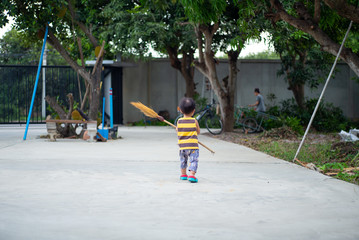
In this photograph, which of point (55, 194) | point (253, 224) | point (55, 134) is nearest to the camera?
point (253, 224)

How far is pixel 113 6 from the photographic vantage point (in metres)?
17.7

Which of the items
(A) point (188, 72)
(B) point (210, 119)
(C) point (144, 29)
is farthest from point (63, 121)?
(A) point (188, 72)

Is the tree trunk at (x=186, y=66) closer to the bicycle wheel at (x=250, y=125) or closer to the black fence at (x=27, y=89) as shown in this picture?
the black fence at (x=27, y=89)

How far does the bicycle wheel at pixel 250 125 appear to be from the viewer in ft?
56.9

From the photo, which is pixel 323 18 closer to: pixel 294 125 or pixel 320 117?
pixel 294 125

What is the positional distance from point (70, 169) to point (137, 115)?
621 inches

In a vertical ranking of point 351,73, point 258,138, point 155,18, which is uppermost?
point 155,18

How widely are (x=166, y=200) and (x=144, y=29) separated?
12170 mm

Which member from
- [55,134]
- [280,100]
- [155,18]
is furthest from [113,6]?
[280,100]

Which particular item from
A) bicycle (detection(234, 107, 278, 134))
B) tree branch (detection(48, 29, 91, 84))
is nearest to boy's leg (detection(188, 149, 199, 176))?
A: tree branch (detection(48, 29, 91, 84))

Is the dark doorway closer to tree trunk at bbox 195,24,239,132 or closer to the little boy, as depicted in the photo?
tree trunk at bbox 195,24,239,132

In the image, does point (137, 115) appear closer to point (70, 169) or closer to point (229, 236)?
point (70, 169)

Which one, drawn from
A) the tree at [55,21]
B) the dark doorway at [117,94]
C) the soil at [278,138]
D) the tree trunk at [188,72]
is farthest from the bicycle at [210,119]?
the dark doorway at [117,94]

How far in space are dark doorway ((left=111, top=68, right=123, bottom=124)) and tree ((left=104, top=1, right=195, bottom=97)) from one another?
13.4 feet
